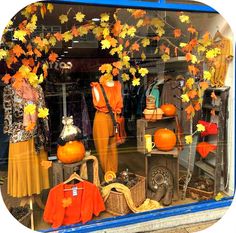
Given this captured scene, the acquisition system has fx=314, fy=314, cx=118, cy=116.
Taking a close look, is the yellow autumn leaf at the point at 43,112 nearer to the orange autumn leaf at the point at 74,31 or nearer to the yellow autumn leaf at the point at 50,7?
the orange autumn leaf at the point at 74,31

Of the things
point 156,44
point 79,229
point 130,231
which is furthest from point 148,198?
point 156,44

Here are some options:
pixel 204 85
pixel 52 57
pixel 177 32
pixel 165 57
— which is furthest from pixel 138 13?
pixel 204 85

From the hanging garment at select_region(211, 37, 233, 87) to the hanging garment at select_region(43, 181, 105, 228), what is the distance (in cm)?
192

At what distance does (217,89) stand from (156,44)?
0.91 metres

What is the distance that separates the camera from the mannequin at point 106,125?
3.59 meters

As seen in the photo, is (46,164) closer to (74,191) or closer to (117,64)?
(74,191)

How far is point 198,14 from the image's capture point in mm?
3482

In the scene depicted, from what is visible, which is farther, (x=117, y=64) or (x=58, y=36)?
(x=117, y=64)

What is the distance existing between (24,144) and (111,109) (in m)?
1.04

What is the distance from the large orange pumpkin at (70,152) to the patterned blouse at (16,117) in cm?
27

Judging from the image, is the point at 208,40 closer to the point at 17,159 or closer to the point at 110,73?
the point at 110,73

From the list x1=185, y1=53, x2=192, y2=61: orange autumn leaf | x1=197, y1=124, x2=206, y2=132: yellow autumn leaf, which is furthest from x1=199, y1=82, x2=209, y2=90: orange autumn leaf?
x1=197, y1=124, x2=206, y2=132: yellow autumn leaf

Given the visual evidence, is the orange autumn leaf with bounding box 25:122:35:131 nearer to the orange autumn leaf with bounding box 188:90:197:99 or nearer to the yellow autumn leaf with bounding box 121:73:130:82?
the yellow autumn leaf with bounding box 121:73:130:82

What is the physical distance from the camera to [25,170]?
10.5ft
